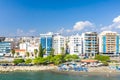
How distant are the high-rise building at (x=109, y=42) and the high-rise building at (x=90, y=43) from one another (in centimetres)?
175

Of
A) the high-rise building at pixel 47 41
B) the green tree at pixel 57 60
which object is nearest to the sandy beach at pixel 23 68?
the green tree at pixel 57 60

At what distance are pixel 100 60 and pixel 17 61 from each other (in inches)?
597

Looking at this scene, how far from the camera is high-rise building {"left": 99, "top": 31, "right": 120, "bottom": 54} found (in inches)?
2398

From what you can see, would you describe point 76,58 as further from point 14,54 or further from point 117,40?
point 14,54

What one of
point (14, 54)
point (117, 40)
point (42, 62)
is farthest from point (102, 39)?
point (14, 54)

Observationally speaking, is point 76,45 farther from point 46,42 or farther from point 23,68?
point 23,68

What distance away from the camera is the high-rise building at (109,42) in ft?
200

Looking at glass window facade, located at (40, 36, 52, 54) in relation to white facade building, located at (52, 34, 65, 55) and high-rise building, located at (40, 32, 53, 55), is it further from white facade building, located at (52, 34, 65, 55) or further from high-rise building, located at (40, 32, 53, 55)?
white facade building, located at (52, 34, 65, 55)

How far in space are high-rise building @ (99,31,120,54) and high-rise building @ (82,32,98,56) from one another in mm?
1751

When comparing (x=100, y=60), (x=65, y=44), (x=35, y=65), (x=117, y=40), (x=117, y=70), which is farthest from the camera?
(x=65, y=44)

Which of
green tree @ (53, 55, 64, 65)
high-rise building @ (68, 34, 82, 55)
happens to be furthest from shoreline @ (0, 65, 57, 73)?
high-rise building @ (68, 34, 82, 55)

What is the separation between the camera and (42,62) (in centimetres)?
4872

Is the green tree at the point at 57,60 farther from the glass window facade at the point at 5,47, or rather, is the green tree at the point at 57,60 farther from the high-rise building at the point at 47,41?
the glass window facade at the point at 5,47

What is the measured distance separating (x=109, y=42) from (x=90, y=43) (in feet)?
14.3
